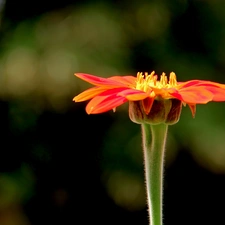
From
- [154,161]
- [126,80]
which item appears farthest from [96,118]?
[154,161]

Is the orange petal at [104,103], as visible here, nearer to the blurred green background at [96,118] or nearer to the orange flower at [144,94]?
the orange flower at [144,94]

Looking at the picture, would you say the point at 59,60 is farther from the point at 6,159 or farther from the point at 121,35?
the point at 6,159

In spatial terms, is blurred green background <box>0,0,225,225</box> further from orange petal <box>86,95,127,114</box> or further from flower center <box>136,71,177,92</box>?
orange petal <box>86,95,127,114</box>

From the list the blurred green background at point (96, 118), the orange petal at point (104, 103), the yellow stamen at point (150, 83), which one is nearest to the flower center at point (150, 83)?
the yellow stamen at point (150, 83)

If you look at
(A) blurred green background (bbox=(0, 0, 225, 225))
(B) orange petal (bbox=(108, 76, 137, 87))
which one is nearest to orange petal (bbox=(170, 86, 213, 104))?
(B) orange petal (bbox=(108, 76, 137, 87))

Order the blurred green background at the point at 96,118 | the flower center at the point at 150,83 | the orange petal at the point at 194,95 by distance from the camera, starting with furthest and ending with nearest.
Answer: the blurred green background at the point at 96,118 → the flower center at the point at 150,83 → the orange petal at the point at 194,95

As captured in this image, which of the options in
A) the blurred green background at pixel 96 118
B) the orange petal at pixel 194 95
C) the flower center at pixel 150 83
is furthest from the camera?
the blurred green background at pixel 96 118

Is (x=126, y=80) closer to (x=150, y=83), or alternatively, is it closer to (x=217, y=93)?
(x=150, y=83)

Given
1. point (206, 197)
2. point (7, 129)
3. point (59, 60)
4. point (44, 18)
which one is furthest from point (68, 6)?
point (206, 197)
